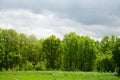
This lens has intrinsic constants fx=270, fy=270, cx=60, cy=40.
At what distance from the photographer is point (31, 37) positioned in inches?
3893

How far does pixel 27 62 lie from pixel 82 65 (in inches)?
839

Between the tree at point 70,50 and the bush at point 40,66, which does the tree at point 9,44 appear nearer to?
the bush at point 40,66

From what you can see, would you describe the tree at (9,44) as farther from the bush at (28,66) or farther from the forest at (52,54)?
the bush at (28,66)

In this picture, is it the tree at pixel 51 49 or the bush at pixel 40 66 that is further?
the tree at pixel 51 49

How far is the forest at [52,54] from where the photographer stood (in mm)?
89938

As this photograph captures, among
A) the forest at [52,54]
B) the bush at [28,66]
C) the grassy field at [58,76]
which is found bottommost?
the grassy field at [58,76]

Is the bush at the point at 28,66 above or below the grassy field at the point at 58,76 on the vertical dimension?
above

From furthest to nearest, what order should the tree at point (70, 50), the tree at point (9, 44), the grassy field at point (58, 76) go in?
the tree at point (70, 50) → the tree at point (9, 44) → the grassy field at point (58, 76)

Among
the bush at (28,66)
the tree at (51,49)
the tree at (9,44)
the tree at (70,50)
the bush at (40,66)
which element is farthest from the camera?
the tree at (70,50)

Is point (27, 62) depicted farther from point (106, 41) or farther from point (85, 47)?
point (106, 41)

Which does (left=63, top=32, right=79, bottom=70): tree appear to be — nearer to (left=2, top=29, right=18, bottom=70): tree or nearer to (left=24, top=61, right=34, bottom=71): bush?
(left=24, top=61, right=34, bottom=71): bush

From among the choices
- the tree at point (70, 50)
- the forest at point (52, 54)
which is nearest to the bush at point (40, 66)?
the forest at point (52, 54)

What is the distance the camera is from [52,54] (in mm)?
96000

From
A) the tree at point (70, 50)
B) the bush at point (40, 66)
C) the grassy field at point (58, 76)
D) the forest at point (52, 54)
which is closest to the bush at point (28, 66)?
the forest at point (52, 54)
